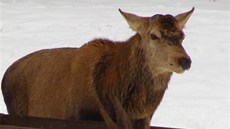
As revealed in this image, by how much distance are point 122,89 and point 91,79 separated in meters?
0.25

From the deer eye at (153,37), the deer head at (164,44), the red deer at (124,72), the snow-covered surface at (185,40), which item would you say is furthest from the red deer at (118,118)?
the snow-covered surface at (185,40)

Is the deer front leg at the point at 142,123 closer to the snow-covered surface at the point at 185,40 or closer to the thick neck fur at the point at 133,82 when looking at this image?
the thick neck fur at the point at 133,82

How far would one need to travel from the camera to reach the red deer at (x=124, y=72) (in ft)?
14.5

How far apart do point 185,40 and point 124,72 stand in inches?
335

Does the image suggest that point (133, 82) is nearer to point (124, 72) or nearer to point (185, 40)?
point (124, 72)

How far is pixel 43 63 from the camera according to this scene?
535 centimetres

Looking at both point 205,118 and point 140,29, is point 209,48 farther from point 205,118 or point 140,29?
point 140,29

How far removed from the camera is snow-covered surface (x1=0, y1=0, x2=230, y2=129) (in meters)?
8.29

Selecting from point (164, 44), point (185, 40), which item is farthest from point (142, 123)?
point (185, 40)

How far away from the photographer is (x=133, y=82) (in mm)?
4691

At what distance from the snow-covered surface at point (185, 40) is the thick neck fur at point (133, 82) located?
2.85m

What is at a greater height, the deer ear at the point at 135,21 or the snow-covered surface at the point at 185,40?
the deer ear at the point at 135,21

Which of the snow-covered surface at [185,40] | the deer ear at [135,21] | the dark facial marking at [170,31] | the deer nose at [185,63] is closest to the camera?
the deer nose at [185,63]

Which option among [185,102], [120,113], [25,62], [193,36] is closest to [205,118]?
[185,102]
